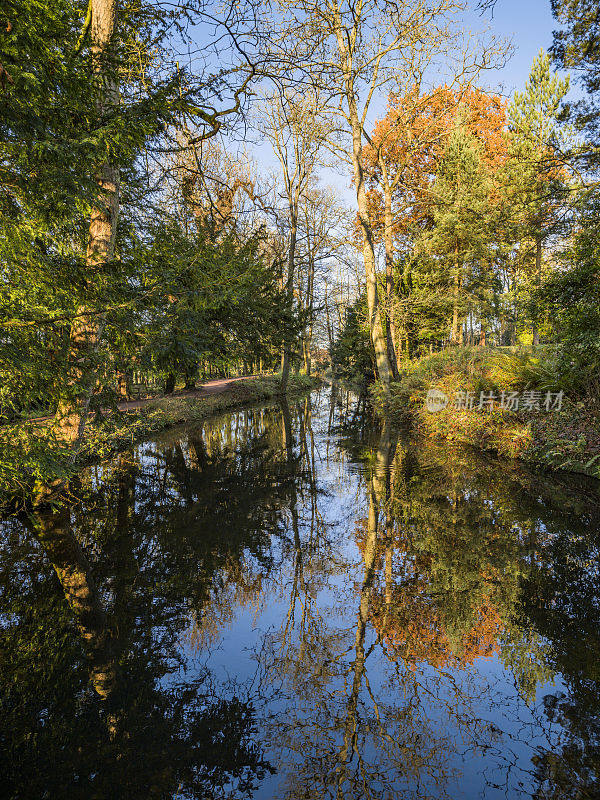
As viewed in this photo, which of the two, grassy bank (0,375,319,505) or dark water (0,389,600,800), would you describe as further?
grassy bank (0,375,319,505)

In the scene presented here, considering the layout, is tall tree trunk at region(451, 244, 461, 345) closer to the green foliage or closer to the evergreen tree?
the evergreen tree

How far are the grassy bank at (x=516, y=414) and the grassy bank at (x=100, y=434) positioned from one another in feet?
25.9

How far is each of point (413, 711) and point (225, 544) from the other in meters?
3.01

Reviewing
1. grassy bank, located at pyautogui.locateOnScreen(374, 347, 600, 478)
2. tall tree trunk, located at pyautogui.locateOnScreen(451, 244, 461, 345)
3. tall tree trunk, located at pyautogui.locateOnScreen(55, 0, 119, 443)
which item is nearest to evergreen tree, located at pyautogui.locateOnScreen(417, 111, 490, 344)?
tall tree trunk, located at pyautogui.locateOnScreen(451, 244, 461, 345)

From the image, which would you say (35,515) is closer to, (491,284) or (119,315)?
(119,315)

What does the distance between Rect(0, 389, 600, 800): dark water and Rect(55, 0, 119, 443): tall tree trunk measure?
1.70 m

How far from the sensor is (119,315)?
4.43 meters

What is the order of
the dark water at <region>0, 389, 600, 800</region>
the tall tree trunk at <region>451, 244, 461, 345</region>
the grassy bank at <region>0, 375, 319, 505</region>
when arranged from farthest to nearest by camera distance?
the tall tree trunk at <region>451, 244, 461, 345</region> < the grassy bank at <region>0, 375, 319, 505</region> < the dark water at <region>0, 389, 600, 800</region>

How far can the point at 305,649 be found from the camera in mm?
3057

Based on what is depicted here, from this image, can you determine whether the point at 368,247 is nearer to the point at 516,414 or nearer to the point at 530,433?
the point at 516,414

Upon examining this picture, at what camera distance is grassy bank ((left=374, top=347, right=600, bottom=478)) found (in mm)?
7477

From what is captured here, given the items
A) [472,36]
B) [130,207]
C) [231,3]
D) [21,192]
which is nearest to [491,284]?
[472,36]

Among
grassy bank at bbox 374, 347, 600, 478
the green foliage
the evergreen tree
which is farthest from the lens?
the green foliage

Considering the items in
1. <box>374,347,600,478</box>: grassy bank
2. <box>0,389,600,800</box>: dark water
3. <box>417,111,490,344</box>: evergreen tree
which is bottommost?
<box>0,389,600,800</box>: dark water
